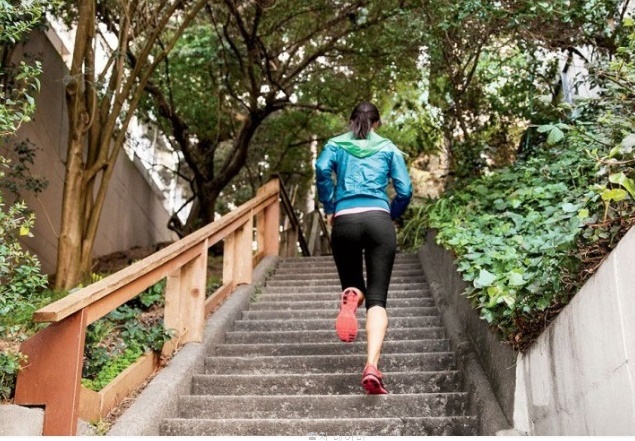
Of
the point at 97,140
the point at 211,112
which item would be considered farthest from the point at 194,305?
the point at 211,112

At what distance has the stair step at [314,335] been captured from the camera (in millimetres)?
5301

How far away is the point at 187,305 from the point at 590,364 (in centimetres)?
313

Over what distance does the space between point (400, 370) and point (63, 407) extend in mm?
2441

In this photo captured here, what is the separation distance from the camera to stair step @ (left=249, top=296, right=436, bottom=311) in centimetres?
614

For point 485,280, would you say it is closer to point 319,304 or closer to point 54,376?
point 54,376

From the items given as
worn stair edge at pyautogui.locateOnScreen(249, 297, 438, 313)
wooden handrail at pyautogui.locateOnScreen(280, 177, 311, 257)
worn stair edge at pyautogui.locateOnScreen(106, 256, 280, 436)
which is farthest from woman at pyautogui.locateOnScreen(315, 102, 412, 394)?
wooden handrail at pyautogui.locateOnScreen(280, 177, 311, 257)

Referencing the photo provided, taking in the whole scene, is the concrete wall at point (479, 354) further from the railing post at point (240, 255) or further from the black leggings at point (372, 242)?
the railing post at point (240, 255)

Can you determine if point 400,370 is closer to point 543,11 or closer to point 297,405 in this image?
point 297,405

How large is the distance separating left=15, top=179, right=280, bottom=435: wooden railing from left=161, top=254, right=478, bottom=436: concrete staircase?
0.46m

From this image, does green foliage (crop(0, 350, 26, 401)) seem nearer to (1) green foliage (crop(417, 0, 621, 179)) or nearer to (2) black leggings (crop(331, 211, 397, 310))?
(2) black leggings (crop(331, 211, 397, 310))

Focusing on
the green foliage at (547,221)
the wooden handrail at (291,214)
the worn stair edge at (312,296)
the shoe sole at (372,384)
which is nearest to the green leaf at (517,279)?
the green foliage at (547,221)

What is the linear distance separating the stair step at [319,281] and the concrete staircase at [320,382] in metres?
0.79

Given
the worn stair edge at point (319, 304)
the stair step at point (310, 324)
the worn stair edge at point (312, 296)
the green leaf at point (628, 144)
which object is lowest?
the stair step at point (310, 324)

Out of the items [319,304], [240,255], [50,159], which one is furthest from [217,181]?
[319,304]
